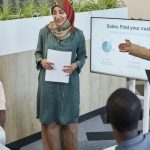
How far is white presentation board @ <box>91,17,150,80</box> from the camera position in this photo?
271 cm

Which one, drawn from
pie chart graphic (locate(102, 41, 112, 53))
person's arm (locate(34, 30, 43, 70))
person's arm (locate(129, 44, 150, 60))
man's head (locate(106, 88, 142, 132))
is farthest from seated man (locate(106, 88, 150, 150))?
pie chart graphic (locate(102, 41, 112, 53))

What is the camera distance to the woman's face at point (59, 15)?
263cm

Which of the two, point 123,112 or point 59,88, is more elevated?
point 123,112

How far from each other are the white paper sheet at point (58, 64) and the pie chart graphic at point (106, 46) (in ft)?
1.36

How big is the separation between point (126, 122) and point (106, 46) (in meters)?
1.70

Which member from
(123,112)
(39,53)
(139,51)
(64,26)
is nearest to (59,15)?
(64,26)

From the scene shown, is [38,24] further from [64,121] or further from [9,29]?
[64,121]

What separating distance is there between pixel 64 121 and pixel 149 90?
0.81 m

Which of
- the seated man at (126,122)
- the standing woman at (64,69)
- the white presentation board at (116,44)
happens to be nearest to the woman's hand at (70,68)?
the standing woman at (64,69)

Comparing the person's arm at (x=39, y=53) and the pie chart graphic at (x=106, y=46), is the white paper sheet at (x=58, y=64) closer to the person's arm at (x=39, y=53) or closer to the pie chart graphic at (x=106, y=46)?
the person's arm at (x=39, y=53)

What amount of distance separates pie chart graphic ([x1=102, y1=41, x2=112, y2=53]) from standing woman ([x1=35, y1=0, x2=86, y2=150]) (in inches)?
9.6

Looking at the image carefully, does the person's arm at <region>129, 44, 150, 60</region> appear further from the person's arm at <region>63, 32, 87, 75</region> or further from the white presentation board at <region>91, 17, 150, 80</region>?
the person's arm at <region>63, 32, 87, 75</region>

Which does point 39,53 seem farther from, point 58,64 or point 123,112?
point 123,112

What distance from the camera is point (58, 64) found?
8.85 feet
